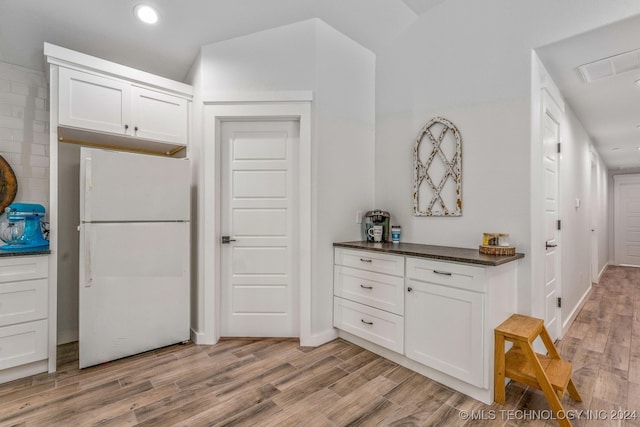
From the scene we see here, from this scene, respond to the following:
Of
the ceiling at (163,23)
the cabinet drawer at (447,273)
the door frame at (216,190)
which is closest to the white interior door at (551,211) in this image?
the cabinet drawer at (447,273)

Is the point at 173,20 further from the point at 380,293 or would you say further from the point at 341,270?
the point at 380,293

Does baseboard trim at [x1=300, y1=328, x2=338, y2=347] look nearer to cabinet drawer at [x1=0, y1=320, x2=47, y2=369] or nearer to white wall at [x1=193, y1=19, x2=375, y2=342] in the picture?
white wall at [x1=193, y1=19, x2=375, y2=342]

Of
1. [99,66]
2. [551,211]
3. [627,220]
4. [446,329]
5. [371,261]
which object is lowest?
[446,329]

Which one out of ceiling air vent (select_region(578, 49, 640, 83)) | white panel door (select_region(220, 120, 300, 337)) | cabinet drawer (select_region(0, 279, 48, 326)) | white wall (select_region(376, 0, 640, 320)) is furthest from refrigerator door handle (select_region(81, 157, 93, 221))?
ceiling air vent (select_region(578, 49, 640, 83))

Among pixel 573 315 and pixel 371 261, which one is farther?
pixel 573 315

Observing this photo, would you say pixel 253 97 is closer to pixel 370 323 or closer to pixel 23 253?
pixel 23 253

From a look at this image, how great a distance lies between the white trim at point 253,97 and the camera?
8.84 ft

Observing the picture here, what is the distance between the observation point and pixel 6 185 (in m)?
2.46

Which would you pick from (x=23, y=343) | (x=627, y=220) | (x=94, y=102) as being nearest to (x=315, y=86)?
(x=94, y=102)

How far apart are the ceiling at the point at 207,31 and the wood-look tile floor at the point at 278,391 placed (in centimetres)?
237

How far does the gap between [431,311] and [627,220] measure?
311 inches

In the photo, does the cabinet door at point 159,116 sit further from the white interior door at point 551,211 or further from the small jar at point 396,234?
the white interior door at point 551,211

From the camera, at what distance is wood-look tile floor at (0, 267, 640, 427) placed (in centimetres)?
175

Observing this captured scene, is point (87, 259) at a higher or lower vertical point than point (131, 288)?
higher
